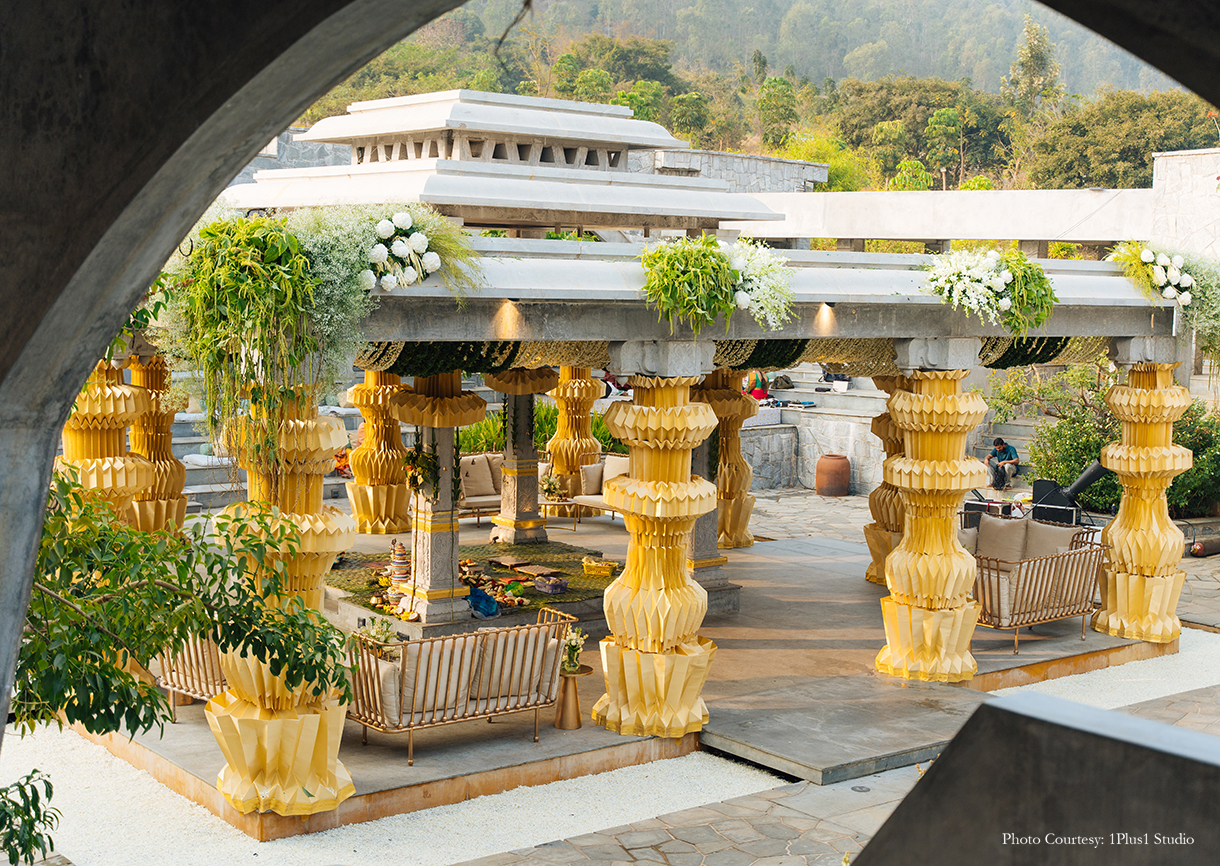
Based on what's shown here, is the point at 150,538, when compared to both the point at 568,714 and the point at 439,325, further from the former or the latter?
the point at 568,714

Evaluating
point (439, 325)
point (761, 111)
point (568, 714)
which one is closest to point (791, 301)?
point (439, 325)

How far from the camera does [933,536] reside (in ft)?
33.1

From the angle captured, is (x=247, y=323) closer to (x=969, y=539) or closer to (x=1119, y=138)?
(x=969, y=539)

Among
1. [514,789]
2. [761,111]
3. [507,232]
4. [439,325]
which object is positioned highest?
[761,111]

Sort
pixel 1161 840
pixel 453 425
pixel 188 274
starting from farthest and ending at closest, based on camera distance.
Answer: pixel 453 425, pixel 188 274, pixel 1161 840

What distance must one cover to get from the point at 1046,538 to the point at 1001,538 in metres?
0.51

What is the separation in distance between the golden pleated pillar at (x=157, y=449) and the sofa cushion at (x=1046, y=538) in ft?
27.1

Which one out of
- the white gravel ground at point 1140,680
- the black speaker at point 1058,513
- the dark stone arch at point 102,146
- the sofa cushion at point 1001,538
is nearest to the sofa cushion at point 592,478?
the sofa cushion at point 1001,538

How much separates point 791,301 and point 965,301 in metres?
1.79

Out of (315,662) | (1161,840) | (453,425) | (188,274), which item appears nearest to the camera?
(1161,840)

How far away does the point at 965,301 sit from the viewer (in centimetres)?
949

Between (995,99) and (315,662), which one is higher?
(995,99)

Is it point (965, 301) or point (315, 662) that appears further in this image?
point (965, 301)

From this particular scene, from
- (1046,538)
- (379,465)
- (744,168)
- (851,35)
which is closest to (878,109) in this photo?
(744,168)
